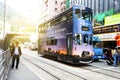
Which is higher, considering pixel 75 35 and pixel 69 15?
pixel 69 15

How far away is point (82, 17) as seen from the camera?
1938cm

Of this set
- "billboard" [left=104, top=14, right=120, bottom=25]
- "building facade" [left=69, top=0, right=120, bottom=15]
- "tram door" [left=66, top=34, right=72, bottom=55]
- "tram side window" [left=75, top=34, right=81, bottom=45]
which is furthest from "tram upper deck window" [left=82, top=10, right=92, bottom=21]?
"building facade" [left=69, top=0, right=120, bottom=15]

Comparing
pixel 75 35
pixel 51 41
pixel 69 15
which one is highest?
pixel 69 15

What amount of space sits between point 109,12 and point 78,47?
2609 cm

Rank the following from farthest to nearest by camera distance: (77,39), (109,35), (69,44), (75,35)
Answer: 1. (109,35)
2. (69,44)
3. (77,39)
4. (75,35)

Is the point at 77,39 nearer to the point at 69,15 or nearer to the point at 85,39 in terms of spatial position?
the point at 85,39

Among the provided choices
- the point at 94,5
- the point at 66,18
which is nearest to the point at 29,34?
the point at 94,5

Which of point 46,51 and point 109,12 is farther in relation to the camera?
point 109,12

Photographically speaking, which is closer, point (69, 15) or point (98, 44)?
point (69, 15)

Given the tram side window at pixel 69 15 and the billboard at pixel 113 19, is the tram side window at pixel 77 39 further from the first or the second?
the billboard at pixel 113 19

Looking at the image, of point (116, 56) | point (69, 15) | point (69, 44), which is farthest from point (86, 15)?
point (116, 56)

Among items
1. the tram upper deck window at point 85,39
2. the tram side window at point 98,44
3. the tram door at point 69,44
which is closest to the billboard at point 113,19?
the tram side window at point 98,44

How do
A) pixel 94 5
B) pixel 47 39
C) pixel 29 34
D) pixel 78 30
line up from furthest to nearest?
pixel 29 34 < pixel 94 5 < pixel 47 39 < pixel 78 30

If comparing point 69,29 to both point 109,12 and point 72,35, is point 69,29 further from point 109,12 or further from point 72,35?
point 109,12
